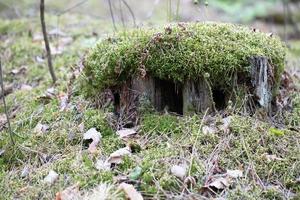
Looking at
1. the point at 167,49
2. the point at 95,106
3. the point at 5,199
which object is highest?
the point at 167,49

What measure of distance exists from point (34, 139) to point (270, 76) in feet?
6.05

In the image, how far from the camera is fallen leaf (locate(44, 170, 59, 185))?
2707 millimetres

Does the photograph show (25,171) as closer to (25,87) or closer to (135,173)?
(135,173)

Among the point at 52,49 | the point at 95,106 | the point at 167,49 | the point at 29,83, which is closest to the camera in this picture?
the point at 167,49

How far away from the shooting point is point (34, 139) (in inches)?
125

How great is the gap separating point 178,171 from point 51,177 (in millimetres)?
814

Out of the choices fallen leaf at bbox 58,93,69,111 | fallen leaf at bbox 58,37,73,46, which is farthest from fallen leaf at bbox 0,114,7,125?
fallen leaf at bbox 58,37,73,46

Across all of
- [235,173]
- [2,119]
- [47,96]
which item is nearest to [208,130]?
[235,173]

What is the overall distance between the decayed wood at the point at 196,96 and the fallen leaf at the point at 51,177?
106 cm

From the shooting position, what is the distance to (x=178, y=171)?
2.65 meters

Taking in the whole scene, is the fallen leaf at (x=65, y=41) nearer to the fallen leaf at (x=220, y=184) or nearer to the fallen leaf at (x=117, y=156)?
the fallen leaf at (x=117, y=156)

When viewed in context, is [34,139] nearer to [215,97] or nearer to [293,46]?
[215,97]

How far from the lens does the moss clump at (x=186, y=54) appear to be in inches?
121

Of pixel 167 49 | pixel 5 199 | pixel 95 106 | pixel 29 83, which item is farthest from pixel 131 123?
pixel 29 83
